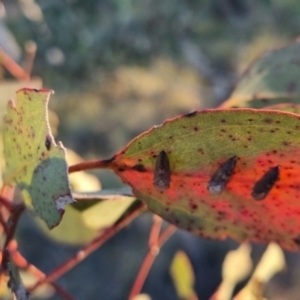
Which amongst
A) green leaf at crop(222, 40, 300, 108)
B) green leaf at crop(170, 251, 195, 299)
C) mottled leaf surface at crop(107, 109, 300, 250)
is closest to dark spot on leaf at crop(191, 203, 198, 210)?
mottled leaf surface at crop(107, 109, 300, 250)

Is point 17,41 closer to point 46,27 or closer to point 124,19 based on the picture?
point 46,27

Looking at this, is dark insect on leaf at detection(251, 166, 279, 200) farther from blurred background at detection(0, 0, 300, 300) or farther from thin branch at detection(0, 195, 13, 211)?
blurred background at detection(0, 0, 300, 300)

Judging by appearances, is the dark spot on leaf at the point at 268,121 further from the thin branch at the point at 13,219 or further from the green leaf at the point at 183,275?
the green leaf at the point at 183,275

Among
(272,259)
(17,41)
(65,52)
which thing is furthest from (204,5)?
(272,259)

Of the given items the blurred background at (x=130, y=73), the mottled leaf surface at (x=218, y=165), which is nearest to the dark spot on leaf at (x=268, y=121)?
the mottled leaf surface at (x=218, y=165)

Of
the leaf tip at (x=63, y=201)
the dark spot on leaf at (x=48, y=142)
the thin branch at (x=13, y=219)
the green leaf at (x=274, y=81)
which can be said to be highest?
the green leaf at (x=274, y=81)

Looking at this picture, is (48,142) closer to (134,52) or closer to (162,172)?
(162,172)

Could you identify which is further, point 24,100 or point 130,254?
point 130,254
